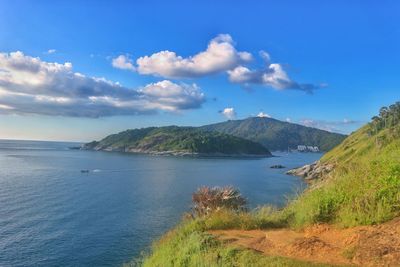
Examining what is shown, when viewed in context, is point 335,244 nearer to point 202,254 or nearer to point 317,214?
point 317,214

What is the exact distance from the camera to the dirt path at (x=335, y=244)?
11.2 m

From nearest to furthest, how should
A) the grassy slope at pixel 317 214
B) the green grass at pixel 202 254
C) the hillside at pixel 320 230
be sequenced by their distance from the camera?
the green grass at pixel 202 254
the hillside at pixel 320 230
the grassy slope at pixel 317 214

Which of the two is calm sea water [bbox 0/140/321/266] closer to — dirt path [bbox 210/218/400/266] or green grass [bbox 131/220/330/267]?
dirt path [bbox 210/218/400/266]

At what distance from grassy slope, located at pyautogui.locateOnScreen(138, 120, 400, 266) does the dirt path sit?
1.96 feet

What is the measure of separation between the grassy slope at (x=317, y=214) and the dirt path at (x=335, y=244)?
1.96ft

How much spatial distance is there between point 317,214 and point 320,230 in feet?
2.85

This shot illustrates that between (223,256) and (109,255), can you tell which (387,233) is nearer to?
(223,256)

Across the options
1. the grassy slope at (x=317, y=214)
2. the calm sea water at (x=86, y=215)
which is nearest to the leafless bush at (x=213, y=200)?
the calm sea water at (x=86, y=215)

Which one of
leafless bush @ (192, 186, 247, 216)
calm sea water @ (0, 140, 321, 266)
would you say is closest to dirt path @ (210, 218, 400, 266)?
calm sea water @ (0, 140, 321, 266)

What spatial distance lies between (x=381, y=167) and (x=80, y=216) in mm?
55675

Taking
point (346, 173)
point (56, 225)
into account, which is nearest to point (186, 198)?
point (56, 225)

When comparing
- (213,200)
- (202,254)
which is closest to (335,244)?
(202,254)

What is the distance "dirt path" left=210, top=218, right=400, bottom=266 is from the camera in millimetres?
11227

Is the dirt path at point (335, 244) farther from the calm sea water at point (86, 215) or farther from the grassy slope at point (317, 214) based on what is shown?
the calm sea water at point (86, 215)
